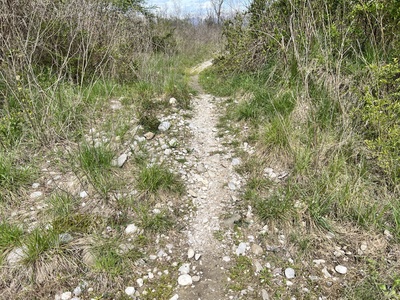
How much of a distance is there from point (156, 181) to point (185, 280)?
1.18 m

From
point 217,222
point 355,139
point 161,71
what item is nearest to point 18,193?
point 217,222

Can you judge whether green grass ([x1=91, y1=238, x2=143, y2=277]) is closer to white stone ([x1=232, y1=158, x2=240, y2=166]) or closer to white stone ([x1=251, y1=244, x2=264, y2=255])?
white stone ([x1=251, y1=244, x2=264, y2=255])

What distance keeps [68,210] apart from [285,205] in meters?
2.26

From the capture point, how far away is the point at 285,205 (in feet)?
8.57

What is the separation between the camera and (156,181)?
2945mm

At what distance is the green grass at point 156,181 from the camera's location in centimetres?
293

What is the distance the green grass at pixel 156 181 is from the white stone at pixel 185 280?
102 cm

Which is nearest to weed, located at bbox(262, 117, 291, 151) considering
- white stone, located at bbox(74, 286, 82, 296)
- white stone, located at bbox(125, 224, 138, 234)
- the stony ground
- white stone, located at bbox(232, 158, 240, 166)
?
the stony ground

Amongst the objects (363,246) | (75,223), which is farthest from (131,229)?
(363,246)

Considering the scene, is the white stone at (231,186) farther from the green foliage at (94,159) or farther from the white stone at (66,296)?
the white stone at (66,296)

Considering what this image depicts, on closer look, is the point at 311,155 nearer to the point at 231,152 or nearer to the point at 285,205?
the point at 285,205

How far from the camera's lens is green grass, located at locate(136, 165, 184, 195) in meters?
2.93

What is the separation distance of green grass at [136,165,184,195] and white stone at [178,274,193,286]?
1019 mm

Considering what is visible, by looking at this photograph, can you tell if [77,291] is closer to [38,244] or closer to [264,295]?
[38,244]
